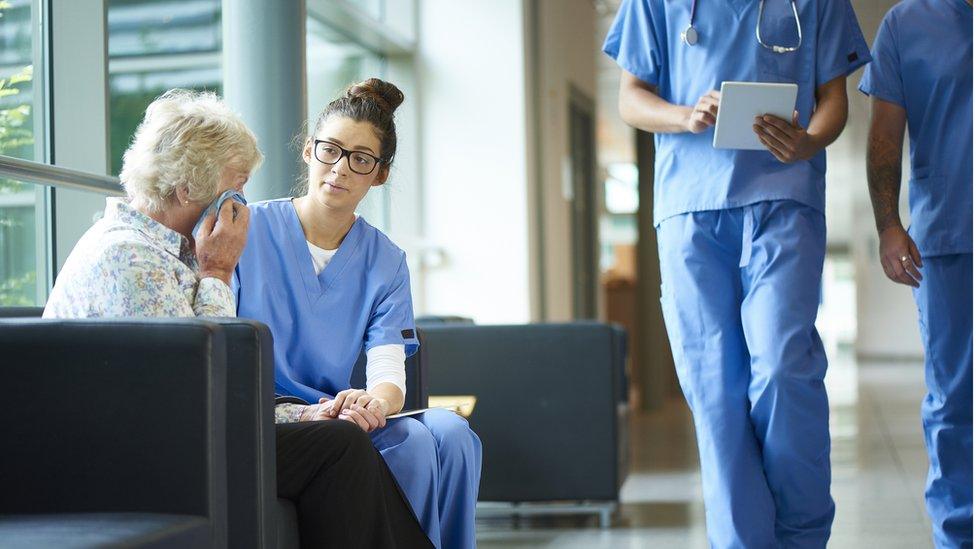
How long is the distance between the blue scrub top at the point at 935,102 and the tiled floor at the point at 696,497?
0.99 meters

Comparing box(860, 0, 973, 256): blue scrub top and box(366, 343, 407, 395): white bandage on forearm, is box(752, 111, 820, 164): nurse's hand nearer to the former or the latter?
box(860, 0, 973, 256): blue scrub top

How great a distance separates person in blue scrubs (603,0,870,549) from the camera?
7.51 feet

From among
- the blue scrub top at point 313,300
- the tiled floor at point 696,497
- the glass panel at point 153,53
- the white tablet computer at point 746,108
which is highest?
the glass panel at point 153,53

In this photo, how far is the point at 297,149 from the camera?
3.48 metres

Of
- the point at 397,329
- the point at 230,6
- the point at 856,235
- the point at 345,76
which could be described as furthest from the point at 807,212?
the point at 856,235

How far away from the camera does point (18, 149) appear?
298 centimetres

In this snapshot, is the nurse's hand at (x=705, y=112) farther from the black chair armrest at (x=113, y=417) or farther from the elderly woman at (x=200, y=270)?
the black chair armrest at (x=113, y=417)

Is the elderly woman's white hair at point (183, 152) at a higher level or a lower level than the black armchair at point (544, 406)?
higher

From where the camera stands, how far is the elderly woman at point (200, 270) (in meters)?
1.87

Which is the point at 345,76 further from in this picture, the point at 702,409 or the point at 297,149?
the point at 702,409

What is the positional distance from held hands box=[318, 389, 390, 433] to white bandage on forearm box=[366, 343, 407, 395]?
10 centimetres

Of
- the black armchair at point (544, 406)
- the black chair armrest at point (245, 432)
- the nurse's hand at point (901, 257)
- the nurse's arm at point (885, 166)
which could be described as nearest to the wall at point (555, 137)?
the black armchair at point (544, 406)

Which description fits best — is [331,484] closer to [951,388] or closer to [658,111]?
[658,111]

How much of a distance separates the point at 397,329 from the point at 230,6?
1.57 metres
